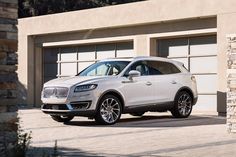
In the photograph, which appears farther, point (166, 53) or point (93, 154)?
point (166, 53)

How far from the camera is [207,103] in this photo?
61.5ft

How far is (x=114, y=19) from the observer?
68.8 feet

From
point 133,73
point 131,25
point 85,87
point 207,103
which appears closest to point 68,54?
point 131,25

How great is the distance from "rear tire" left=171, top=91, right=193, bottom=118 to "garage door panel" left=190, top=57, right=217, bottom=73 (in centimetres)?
268

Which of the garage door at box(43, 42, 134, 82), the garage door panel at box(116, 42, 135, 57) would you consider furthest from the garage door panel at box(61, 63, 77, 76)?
the garage door panel at box(116, 42, 135, 57)

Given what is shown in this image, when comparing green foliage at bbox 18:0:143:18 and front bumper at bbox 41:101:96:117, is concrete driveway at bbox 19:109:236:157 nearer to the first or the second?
front bumper at bbox 41:101:96:117

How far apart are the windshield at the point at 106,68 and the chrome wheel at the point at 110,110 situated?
95cm

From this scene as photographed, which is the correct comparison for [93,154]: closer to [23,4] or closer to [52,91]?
[52,91]

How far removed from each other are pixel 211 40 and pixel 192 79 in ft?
9.01

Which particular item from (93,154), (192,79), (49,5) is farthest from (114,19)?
(49,5)

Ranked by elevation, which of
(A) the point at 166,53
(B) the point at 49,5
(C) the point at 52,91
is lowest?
(C) the point at 52,91

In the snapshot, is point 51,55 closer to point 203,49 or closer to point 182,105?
point 203,49

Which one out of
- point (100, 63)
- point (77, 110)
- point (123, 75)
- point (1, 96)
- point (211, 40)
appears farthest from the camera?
point (211, 40)

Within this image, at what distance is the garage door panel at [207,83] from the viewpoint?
18600 mm
